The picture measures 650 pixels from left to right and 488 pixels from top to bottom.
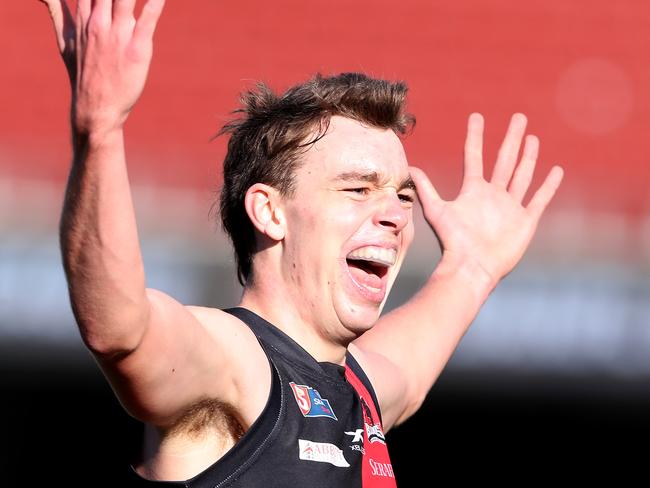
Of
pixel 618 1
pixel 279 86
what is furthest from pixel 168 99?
pixel 618 1

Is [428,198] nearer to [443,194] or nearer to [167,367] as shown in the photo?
[167,367]

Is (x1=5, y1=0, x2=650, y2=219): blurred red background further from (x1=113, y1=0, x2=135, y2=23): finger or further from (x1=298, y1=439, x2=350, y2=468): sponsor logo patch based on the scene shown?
(x1=113, y1=0, x2=135, y2=23): finger

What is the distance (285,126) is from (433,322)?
1.00 metres

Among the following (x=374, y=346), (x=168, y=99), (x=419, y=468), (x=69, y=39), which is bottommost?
(x=419, y=468)

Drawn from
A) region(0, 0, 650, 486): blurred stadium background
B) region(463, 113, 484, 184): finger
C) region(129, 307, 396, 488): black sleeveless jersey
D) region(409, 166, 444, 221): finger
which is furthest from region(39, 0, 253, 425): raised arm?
region(0, 0, 650, 486): blurred stadium background

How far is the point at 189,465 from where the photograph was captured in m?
2.42

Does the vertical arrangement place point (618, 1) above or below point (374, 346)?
above

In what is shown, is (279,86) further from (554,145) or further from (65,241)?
(65,241)

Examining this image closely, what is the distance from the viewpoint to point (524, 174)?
3.87 m

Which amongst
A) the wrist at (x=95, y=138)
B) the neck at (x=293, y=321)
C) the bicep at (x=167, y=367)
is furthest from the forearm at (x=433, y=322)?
the wrist at (x=95, y=138)

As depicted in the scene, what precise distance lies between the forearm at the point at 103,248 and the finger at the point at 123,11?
20 centimetres

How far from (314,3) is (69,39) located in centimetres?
521

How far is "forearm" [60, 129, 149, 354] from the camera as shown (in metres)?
1.96

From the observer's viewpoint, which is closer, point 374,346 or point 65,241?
point 65,241
